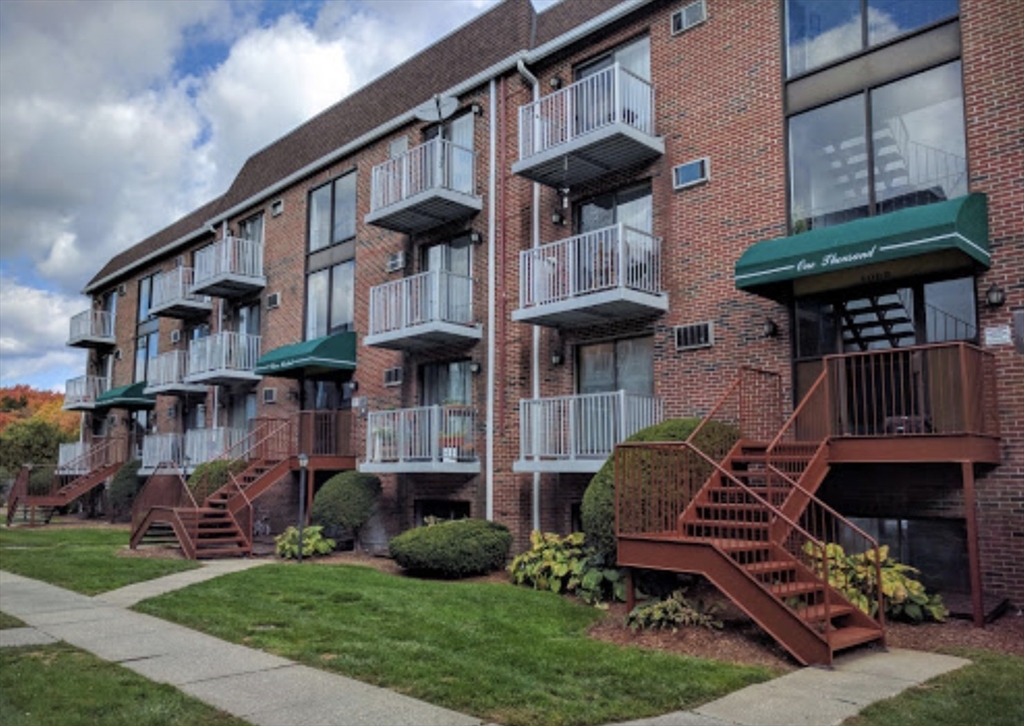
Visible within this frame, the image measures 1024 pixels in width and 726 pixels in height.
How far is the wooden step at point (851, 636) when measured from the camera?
743 centimetres

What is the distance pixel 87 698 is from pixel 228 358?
16658 millimetres

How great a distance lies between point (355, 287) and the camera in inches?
757

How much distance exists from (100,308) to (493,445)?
80.7ft

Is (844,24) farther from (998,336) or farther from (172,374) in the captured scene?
(172,374)

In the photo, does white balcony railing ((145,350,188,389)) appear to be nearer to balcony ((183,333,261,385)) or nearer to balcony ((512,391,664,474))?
balcony ((183,333,261,385))

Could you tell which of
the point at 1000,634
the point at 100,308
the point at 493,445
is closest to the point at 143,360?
the point at 100,308

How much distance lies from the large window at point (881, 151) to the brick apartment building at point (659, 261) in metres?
0.03

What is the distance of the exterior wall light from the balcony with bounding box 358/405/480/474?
854cm

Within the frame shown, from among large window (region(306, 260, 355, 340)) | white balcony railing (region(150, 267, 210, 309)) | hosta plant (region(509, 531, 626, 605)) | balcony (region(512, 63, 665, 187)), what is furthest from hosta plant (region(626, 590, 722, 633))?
white balcony railing (region(150, 267, 210, 309))

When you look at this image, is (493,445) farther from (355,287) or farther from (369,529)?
(355,287)

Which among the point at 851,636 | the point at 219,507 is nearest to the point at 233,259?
the point at 219,507

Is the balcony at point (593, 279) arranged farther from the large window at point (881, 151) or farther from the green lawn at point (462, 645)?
the green lawn at point (462, 645)

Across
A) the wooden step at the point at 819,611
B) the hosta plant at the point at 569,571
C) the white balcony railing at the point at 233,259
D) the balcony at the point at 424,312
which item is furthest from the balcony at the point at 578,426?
the white balcony railing at the point at 233,259

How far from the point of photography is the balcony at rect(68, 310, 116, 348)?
104ft
